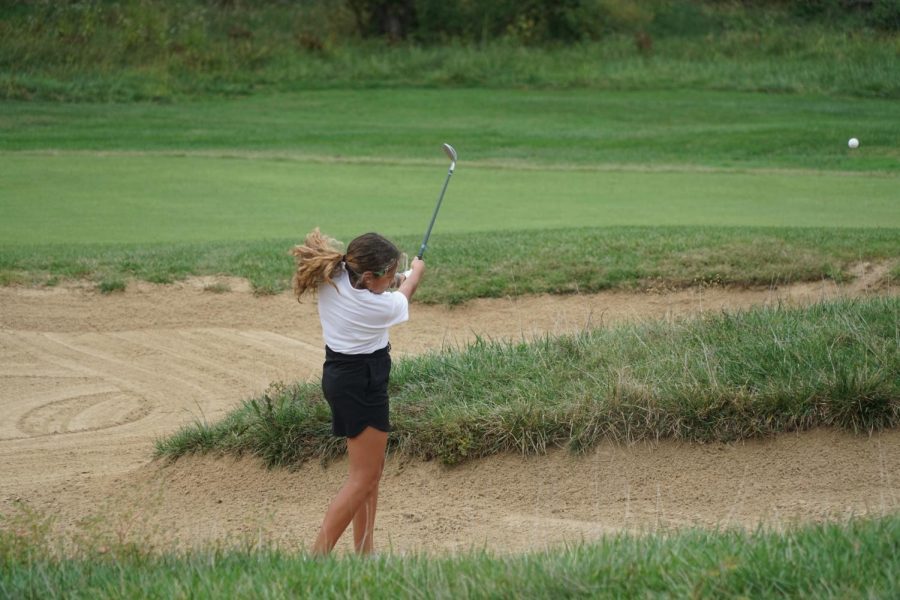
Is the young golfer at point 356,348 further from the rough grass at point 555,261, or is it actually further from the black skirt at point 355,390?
the rough grass at point 555,261

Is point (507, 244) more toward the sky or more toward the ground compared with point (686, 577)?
more toward the ground

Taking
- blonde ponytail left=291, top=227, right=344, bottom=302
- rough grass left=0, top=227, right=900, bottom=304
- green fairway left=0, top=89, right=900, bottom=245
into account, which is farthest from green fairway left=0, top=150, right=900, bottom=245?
blonde ponytail left=291, top=227, right=344, bottom=302

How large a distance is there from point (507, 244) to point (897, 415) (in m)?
6.02

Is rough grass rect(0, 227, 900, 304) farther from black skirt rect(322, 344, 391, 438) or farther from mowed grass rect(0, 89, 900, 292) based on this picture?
black skirt rect(322, 344, 391, 438)

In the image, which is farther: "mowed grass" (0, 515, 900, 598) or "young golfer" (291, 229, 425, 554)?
"young golfer" (291, 229, 425, 554)

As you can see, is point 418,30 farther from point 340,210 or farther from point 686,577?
point 686,577

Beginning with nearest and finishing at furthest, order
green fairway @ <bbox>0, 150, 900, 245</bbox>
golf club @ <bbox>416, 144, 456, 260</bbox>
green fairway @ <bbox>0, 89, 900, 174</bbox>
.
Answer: golf club @ <bbox>416, 144, 456, 260</bbox> → green fairway @ <bbox>0, 150, 900, 245</bbox> → green fairway @ <bbox>0, 89, 900, 174</bbox>

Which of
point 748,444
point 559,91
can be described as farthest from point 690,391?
point 559,91

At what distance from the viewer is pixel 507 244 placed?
11.7 metres

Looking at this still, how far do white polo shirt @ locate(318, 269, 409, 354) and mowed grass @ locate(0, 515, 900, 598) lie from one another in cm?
113

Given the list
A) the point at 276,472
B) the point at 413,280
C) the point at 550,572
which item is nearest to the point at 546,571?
the point at 550,572

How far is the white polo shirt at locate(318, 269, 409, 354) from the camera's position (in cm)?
531

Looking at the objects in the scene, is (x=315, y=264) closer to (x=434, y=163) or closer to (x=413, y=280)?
(x=413, y=280)

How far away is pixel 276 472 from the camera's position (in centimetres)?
673
